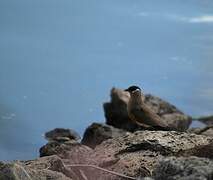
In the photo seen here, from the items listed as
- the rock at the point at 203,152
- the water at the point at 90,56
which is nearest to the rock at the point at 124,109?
the water at the point at 90,56

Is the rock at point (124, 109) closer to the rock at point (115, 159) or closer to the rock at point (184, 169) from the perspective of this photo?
the rock at point (115, 159)

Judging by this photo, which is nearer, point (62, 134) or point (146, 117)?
point (146, 117)

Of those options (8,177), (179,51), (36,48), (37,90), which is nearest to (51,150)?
(8,177)

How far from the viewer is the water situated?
1065 centimetres

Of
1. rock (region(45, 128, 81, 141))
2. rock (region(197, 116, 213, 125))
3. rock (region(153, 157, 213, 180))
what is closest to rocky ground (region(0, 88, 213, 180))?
rock (region(153, 157, 213, 180))

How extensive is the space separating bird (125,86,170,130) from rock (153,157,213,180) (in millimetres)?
5594

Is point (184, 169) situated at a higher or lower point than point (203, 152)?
higher

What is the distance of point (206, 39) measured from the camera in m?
12.5

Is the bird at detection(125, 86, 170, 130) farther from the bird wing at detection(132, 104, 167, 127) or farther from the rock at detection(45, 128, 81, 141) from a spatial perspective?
the rock at detection(45, 128, 81, 141)

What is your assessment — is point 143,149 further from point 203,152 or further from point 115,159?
point 203,152

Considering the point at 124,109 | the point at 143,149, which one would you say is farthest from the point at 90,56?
the point at 143,149

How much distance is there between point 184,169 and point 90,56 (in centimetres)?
879

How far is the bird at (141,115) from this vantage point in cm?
891

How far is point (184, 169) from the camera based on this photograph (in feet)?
9.73
